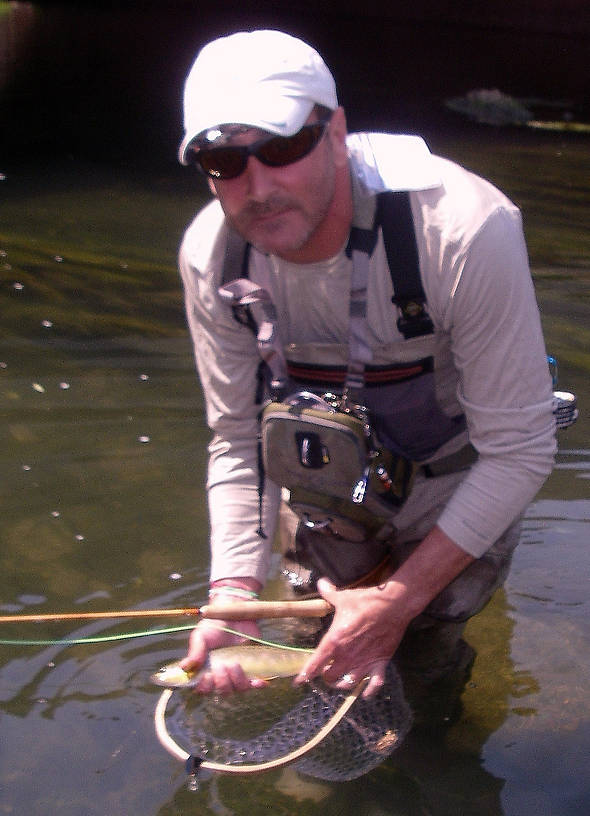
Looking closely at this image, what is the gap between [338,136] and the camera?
9.13ft

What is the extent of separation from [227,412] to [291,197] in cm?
69

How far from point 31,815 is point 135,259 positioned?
5980 millimetres

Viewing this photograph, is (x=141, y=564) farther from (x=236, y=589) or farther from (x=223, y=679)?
(x=223, y=679)

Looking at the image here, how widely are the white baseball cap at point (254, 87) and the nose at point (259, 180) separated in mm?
115

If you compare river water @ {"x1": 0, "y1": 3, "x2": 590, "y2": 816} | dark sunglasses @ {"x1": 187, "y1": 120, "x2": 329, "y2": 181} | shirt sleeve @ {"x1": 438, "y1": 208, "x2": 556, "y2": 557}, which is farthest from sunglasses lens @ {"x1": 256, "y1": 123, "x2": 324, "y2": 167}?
river water @ {"x1": 0, "y1": 3, "x2": 590, "y2": 816}

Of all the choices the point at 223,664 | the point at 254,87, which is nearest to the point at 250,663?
the point at 223,664

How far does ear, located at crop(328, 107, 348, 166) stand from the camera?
2764mm

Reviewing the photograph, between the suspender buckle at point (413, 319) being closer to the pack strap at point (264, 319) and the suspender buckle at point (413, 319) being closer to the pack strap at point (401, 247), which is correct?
the pack strap at point (401, 247)

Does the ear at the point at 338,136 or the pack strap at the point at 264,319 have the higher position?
the ear at the point at 338,136

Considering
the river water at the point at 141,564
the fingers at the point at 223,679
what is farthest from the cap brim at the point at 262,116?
the river water at the point at 141,564

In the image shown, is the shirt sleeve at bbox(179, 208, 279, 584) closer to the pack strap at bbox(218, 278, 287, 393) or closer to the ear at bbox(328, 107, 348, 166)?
the pack strap at bbox(218, 278, 287, 393)

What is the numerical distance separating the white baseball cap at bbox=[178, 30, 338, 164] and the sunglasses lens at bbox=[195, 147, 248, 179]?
2.1 inches

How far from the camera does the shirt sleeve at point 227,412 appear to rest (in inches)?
117

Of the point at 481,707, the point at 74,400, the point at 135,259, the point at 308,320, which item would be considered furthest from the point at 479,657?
the point at 135,259
